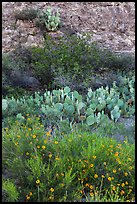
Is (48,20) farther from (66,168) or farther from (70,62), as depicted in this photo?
(66,168)

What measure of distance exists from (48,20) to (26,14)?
2.58 ft

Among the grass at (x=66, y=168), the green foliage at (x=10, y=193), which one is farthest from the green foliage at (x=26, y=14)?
the green foliage at (x=10, y=193)

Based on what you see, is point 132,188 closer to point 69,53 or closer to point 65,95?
point 65,95

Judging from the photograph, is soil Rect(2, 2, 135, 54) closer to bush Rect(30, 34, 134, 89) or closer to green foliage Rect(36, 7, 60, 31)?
green foliage Rect(36, 7, 60, 31)

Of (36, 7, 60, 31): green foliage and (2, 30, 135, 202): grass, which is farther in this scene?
(36, 7, 60, 31): green foliage

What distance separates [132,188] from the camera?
12.6 ft

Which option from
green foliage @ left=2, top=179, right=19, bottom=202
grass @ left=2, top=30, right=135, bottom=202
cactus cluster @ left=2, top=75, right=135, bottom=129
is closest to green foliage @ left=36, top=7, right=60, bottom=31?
cactus cluster @ left=2, top=75, right=135, bottom=129

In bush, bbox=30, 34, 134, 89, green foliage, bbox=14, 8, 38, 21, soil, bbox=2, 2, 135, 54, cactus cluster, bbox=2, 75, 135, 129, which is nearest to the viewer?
cactus cluster, bbox=2, 75, 135, 129

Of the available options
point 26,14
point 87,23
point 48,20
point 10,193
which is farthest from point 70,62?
point 10,193

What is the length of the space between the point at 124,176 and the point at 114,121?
7.91ft

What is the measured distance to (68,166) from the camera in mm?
3811

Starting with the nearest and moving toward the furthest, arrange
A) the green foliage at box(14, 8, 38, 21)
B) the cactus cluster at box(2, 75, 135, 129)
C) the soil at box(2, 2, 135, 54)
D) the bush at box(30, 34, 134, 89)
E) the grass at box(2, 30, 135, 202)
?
the grass at box(2, 30, 135, 202)
the cactus cluster at box(2, 75, 135, 129)
the bush at box(30, 34, 134, 89)
the soil at box(2, 2, 135, 54)
the green foliage at box(14, 8, 38, 21)

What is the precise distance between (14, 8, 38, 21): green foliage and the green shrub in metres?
7.46

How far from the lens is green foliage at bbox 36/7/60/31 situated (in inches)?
429
